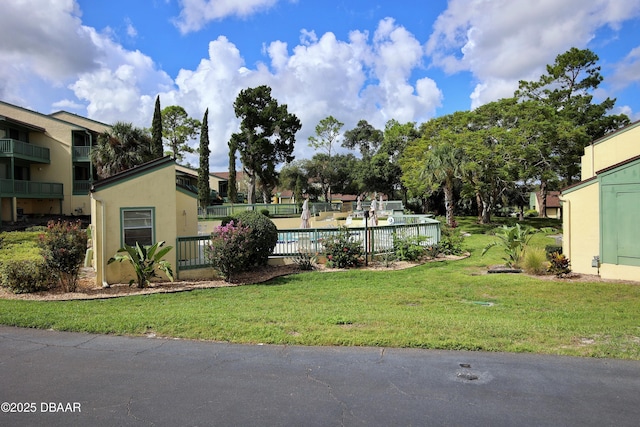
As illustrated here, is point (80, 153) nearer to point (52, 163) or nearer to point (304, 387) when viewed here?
point (52, 163)

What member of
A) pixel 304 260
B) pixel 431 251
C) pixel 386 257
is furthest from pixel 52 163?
pixel 431 251

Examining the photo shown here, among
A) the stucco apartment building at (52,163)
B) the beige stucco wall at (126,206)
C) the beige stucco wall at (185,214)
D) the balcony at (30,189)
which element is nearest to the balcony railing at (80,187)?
the stucco apartment building at (52,163)

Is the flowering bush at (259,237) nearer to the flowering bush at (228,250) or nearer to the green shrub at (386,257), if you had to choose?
the flowering bush at (228,250)

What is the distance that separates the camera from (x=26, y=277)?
402 inches

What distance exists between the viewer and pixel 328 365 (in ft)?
16.1

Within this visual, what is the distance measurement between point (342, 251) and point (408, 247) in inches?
123

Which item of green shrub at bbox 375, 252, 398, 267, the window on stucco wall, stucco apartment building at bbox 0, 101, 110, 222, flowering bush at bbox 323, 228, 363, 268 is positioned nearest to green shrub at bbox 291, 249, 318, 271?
flowering bush at bbox 323, 228, 363, 268

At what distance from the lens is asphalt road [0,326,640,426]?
361 cm

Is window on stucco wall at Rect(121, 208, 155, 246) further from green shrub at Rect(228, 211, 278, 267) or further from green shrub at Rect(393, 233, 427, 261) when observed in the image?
green shrub at Rect(393, 233, 427, 261)

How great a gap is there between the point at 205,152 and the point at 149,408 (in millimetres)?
38347

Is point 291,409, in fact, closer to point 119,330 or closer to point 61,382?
point 61,382

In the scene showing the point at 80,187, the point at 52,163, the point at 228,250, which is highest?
the point at 52,163

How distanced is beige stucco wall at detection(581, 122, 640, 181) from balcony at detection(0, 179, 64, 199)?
3292 centimetres

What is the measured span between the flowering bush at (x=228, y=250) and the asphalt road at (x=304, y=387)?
19.7ft
